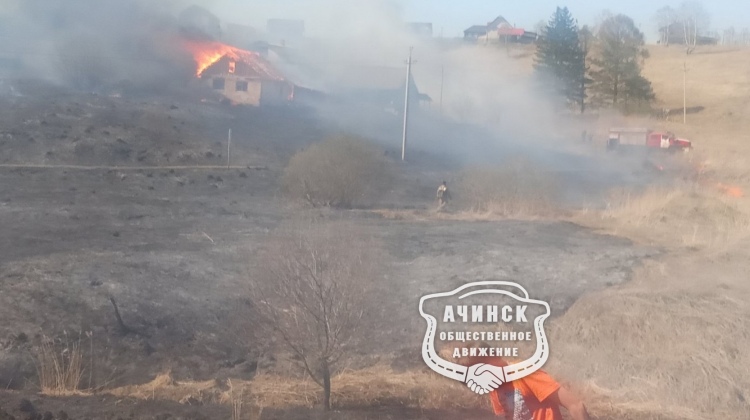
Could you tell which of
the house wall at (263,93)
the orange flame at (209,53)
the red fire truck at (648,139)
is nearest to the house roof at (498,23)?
the red fire truck at (648,139)

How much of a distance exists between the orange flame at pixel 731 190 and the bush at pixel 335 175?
7.59m

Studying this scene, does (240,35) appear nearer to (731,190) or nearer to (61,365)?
(731,190)

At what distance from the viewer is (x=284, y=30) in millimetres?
32188

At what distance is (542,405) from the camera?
4719 mm

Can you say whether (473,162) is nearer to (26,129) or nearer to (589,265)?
(589,265)

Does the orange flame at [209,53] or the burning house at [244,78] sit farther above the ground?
the orange flame at [209,53]

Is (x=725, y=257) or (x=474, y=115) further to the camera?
(x=474, y=115)

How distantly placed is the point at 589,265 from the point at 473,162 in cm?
933

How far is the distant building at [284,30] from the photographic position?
3002 cm

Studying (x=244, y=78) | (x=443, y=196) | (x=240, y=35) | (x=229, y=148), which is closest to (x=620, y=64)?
(x=443, y=196)

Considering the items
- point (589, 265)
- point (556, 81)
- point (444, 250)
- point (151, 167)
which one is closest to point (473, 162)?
point (556, 81)

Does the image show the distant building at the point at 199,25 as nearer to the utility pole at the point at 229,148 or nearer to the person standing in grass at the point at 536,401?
the utility pole at the point at 229,148

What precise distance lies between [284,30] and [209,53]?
34.2 ft

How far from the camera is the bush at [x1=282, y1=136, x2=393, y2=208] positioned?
1831 centimetres
